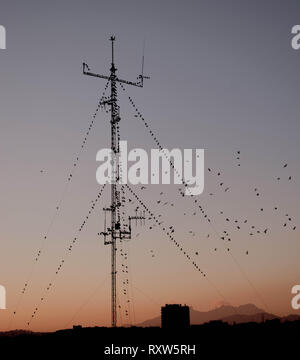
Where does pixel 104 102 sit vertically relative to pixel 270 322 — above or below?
above

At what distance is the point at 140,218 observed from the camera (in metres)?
56.2

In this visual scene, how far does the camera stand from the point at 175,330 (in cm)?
5491

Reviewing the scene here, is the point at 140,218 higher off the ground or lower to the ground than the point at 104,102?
lower

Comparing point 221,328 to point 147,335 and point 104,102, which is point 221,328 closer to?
point 147,335
